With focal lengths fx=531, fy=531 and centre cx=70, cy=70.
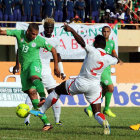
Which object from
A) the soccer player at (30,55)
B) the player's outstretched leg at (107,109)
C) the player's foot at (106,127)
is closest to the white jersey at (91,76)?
the player's foot at (106,127)

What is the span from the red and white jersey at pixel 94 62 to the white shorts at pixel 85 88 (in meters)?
0.08

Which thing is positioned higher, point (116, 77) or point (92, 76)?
point (92, 76)

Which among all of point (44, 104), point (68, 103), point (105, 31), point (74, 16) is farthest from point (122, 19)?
point (44, 104)

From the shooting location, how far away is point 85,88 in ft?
30.9

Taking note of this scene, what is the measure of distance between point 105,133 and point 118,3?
763 inches

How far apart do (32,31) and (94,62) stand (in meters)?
1.47

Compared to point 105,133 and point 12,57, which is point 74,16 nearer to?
point 12,57

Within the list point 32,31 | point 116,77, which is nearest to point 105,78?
point 32,31

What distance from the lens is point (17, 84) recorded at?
63.8ft

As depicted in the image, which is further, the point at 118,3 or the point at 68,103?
the point at 118,3

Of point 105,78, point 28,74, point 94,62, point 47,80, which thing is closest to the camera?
point 94,62

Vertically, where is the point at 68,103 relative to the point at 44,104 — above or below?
below

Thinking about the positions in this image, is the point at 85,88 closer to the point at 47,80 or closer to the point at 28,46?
the point at 28,46

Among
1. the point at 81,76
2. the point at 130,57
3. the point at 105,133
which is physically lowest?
the point at 130,57
